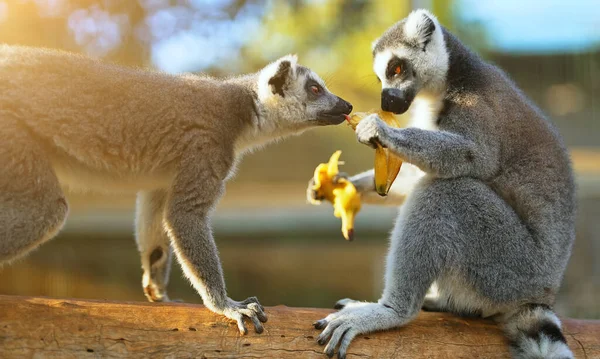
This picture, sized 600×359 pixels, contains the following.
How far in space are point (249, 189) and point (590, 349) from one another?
8.34 m

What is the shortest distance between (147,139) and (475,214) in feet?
8.07

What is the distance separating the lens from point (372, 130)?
183 inches

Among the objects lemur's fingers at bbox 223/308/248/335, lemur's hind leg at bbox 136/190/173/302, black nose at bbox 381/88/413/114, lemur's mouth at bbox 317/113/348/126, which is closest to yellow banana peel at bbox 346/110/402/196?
black nose at bbox 381/88/413/114

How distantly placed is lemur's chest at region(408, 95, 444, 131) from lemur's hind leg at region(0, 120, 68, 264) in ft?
9.38

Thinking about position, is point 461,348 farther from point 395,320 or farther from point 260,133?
point 260,133

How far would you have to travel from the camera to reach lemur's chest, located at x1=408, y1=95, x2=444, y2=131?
17.0 feet

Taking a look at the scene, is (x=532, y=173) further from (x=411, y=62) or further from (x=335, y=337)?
(x=335, y=337)

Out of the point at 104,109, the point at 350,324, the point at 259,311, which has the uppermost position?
the point at 104,109

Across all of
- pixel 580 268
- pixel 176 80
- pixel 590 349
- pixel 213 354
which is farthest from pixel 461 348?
pixel 580 268

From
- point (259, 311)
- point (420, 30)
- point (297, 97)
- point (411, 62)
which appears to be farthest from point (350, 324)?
point (420, 30)

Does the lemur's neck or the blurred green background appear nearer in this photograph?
the lemur's neck

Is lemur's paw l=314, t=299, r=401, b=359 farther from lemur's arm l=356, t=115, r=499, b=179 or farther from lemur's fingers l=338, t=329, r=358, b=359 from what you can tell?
lemur's arm l=356, t=115, r=499, b=179

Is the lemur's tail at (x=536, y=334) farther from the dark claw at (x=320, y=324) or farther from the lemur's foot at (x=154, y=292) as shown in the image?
the lemur's foot at (x=154, y=292)

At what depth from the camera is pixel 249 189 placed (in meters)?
12.4
